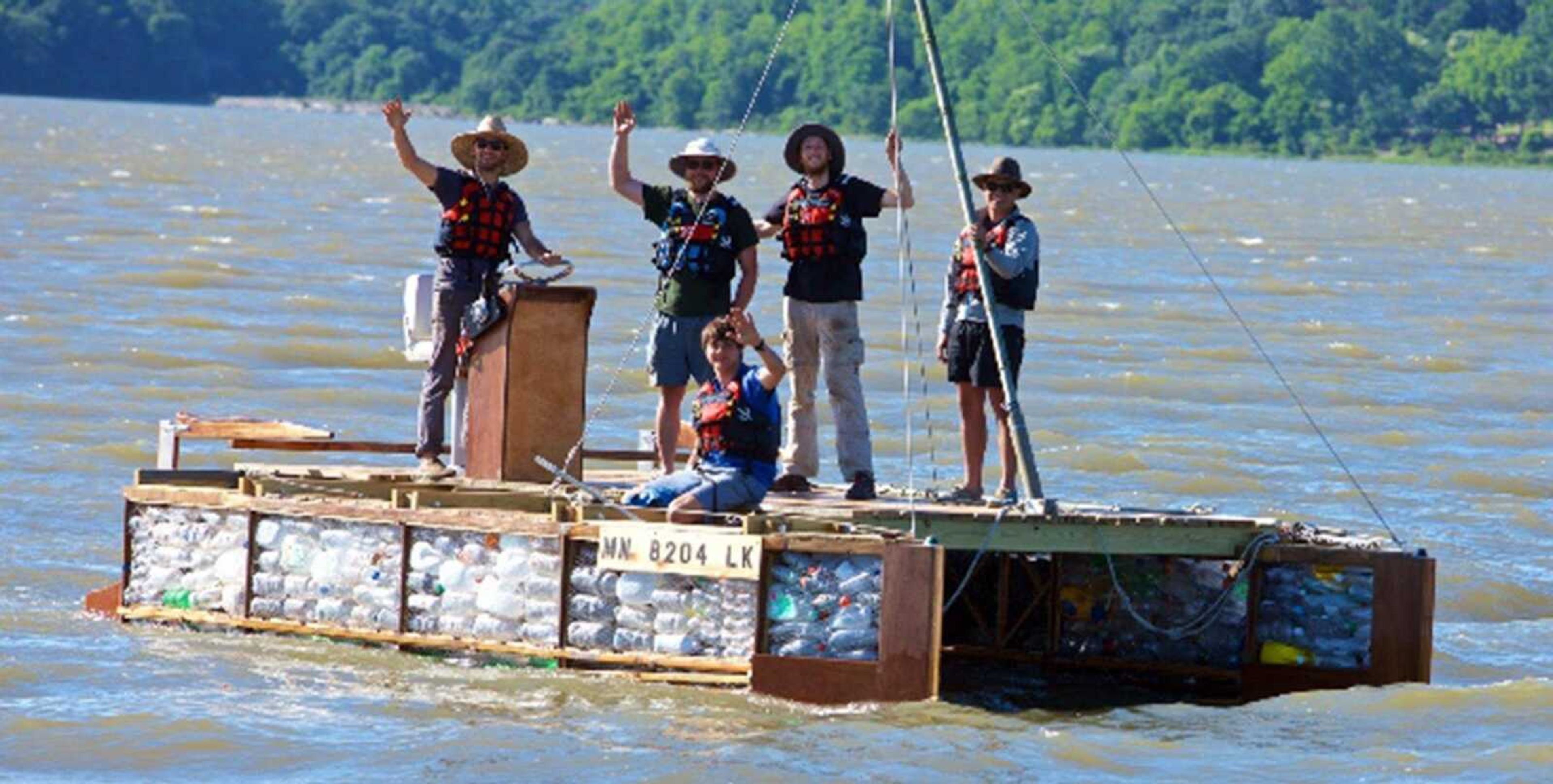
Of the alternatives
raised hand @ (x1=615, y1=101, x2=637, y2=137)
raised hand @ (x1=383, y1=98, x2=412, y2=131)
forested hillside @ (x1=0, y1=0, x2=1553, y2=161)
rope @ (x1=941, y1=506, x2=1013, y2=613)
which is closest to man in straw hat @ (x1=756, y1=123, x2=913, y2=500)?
rope @ (x1=941, y1=506, x2=1013, y2=613)

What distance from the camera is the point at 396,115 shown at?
14.8 metres

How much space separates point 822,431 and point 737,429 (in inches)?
420

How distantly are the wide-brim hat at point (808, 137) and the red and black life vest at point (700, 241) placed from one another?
1.09 ft

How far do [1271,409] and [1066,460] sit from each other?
4.77 m

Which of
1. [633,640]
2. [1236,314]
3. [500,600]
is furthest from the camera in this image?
[1236,314]

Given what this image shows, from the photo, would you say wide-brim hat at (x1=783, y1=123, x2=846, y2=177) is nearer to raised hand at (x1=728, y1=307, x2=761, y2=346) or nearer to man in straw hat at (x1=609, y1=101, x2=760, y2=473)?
man in straw hat at (x1=609, y1=101, x2=760, y2=473)

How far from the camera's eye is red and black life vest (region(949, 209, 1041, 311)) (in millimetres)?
14547

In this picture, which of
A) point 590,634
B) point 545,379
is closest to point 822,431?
point 545,379

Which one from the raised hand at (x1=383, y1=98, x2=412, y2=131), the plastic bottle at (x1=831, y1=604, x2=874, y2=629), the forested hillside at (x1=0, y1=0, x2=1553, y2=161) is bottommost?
the plastic bottle at (x1=831, y1=604, x2=874, y2=629)

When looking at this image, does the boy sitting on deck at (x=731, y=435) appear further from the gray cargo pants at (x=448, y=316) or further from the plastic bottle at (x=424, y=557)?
the gray cargo pants at (x=448, y=316)

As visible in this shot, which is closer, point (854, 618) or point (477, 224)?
point (854, 618)

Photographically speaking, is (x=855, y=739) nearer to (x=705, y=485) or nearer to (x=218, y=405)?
(x=705, y=485)

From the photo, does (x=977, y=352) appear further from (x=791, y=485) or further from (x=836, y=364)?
(x=791, y=485)

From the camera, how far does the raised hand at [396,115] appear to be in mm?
14781
